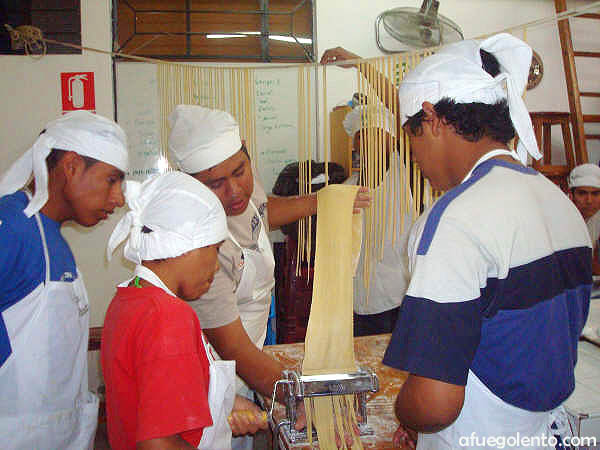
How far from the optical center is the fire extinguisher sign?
357cm

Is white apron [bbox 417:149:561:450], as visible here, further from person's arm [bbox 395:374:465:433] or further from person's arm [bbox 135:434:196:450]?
person's arm [bbox 135:434:196:450]

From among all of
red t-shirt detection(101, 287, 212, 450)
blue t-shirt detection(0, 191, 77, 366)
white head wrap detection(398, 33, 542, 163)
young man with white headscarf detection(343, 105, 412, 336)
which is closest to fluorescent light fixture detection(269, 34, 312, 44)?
young man with white headscarf detection(343, 105, 412, 336)

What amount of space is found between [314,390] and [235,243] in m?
0.61

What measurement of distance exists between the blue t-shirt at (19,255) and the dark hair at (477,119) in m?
1.13

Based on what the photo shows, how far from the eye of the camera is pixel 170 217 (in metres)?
1.13

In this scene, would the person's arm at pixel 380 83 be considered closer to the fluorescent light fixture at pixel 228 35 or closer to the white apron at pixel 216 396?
the white apron at pixel 216 396

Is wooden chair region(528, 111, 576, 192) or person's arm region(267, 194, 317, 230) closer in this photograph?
person's arm region(267, 194, 317, 230)

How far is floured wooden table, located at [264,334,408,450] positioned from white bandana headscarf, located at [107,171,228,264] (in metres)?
0.59

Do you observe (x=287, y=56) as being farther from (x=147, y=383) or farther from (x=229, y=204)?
(x=147, y=383)

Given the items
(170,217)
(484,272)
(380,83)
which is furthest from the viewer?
(380,83)

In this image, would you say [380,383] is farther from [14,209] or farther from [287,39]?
[287,39]

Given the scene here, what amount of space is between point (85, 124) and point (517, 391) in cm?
135

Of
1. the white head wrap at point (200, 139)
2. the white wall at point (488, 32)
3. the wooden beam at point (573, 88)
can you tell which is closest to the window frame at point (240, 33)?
the white wall at point (488, 32)

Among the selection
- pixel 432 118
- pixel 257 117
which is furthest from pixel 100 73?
pixel 432 118
